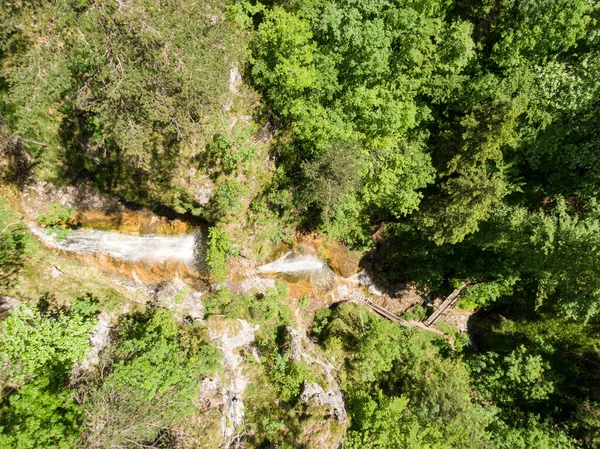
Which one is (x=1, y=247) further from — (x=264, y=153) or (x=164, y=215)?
(x=264, y=153)

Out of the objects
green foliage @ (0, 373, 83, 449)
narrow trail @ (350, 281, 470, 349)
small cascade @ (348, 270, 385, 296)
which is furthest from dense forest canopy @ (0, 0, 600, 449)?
small cascade @ (348, 270, 385, 296)

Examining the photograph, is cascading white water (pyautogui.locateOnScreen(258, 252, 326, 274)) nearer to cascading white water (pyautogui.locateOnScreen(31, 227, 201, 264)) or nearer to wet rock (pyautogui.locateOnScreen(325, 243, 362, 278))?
wet rock (pyautogui.locateOnScreen(325, 243, 362, 278))

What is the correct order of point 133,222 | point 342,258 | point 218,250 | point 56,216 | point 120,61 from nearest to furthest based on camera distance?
point 120,61 → point 56,216 → point 133,222 → point 218,250 → point 342,258

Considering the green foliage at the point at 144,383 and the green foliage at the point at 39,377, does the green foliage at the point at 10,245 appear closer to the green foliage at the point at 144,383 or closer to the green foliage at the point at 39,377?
the green foliage at the point at 39,377

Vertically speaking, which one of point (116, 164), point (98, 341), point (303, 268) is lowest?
point (98, 341)

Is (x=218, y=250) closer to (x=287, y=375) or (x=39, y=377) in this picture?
(x=287, y=375)

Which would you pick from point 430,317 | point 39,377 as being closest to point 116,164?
point 39,377
